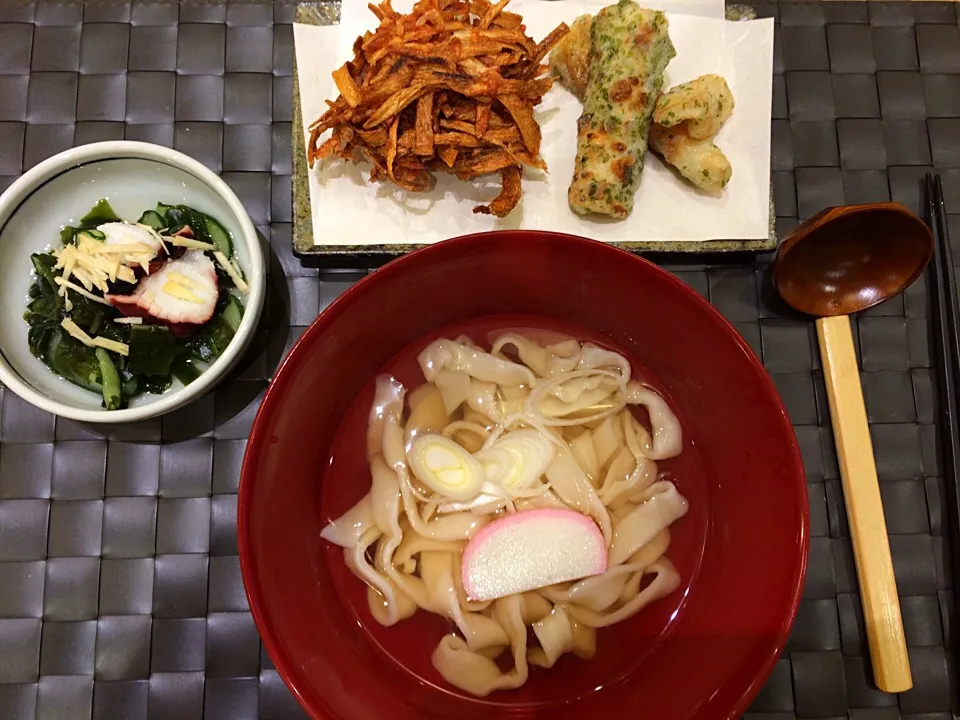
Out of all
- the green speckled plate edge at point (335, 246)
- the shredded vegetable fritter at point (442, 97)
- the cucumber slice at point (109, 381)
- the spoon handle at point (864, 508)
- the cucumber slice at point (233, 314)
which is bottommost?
the spoon handle at point (864, 508)

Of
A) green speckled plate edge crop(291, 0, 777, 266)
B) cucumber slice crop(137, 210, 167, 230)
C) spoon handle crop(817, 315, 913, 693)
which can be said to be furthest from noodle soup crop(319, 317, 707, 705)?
cucumber slice crop(137, 210, 167, 230)

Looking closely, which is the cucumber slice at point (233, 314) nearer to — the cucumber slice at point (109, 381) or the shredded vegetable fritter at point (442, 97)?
the cucumber slice at point (109, 381)

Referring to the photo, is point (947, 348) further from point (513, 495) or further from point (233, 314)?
point (233, 314)

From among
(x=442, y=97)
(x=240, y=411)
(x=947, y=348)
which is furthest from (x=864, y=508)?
(x=240, y=411)

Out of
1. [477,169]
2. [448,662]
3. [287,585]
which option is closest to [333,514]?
[287,585]

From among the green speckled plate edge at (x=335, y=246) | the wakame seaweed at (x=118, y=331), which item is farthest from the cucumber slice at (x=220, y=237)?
the green speckled plate edge at (x=335, y=246)

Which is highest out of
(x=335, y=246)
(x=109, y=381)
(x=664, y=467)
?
(x=335, y=246)
